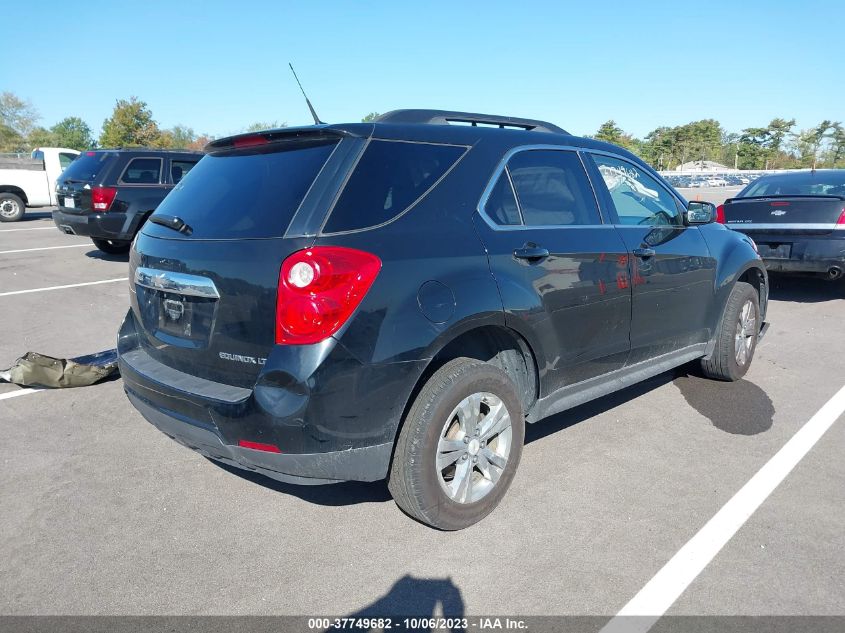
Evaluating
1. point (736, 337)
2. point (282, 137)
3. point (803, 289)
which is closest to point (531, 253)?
point (282, 137)

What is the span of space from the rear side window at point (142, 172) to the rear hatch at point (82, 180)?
0.30 m

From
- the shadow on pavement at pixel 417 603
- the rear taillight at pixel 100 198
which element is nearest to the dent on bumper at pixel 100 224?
the rear taillight at pixel 100 198

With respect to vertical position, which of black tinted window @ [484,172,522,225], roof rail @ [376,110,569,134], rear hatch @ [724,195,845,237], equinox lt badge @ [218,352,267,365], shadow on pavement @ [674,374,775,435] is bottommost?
shadow on pavement @ [674,374,775,435]

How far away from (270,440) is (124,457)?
1.68 meters

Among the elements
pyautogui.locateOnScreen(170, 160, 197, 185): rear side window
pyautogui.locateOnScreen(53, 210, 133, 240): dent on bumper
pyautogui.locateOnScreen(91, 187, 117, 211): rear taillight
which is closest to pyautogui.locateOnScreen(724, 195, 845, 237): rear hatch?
pyautogui.locateOnScreen(170, 160, 197, 185): rear side window

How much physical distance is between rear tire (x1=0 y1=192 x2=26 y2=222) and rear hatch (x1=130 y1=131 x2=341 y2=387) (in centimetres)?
1770

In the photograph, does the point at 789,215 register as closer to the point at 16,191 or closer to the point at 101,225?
the point at 101,225

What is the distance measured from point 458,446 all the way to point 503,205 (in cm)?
122

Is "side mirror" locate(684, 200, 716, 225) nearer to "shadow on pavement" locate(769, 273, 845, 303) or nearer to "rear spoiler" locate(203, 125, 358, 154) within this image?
"rear spoiler" locate(203, 125, 358, 154)

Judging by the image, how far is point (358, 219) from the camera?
2.76 metres

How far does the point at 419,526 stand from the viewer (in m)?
3.21

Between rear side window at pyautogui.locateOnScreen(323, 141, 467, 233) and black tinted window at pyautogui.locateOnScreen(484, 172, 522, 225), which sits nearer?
rear side window at pyautogui.locateOnScreen(323, 141, 467, 233)

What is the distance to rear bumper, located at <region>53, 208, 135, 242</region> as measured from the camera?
10633 millimetres

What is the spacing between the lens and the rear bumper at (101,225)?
10.6 metres
